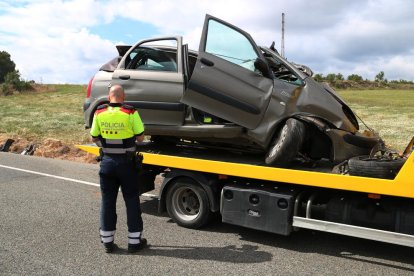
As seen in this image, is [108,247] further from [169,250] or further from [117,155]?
[117,155]

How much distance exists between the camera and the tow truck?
173 inches

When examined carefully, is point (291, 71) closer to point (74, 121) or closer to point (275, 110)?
point (275, 110)

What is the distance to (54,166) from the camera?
10.2 m

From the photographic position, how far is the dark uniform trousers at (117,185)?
4836 millimetres

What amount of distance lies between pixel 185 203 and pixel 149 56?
88.1 inches

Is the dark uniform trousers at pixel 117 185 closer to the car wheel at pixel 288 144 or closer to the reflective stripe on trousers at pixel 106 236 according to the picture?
the reflective stripe on trousers at pixel 106 236

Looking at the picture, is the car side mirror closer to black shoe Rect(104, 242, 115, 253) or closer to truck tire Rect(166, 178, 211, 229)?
Result: truck tire Rect(166, 178, 211, 229)

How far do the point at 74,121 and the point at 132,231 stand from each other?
1507 centimetres

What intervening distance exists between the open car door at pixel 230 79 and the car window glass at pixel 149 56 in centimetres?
96

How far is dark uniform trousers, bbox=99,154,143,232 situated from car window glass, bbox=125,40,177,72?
200 centimetres

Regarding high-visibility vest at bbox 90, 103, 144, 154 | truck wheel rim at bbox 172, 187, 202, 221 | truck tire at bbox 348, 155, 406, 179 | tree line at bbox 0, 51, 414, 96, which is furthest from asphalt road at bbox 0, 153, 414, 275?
tree line at bbox 0, 51, 414, 96

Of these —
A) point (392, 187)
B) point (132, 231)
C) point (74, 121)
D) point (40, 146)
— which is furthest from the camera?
point (74, 121)

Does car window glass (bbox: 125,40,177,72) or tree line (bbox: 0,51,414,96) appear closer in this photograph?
car window glass (bbox: 125,40,177,72)

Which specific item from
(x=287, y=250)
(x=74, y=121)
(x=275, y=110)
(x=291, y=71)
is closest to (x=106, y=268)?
(x=287, y=250)
